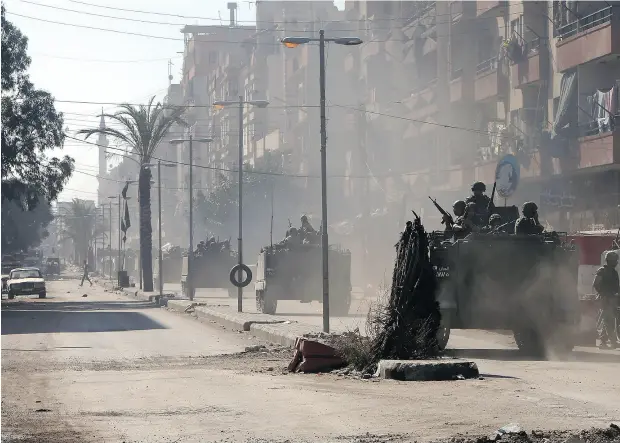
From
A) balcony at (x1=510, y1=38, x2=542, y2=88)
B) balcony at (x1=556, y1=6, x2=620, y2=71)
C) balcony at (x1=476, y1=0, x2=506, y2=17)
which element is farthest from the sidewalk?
balcony at (x1=476, y1=0, x2=506, y2=17)

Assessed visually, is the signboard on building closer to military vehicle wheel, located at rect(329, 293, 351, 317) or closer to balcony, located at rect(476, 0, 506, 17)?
military vehicle wheel, located at rect(329, 293, 351, 317)

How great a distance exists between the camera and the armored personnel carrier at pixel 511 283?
1895cm

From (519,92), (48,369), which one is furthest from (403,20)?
(48,369)

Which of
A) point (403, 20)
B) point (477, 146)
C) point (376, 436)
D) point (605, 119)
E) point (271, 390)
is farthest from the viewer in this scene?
point (403, 20)

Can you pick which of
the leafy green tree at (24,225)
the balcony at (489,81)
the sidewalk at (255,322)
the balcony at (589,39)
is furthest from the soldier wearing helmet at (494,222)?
the leafy green tree at (24,225)

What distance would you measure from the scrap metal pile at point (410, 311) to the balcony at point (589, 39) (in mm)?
25622

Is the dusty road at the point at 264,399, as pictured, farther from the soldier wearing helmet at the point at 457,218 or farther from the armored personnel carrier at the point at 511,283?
the soldier wearing helmet at the point at 457,218

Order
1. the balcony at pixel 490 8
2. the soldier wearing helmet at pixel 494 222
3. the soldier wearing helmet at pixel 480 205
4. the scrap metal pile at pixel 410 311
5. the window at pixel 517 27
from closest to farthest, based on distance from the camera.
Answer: the scrap metal pile at pixel 410 311 < the soldier wearing helmet at pixel 494 222 < the soldier wearing helmet at pixel 480 205 < the window at pixel 517 27 < the balcony at pixel 490 8

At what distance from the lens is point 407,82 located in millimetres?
72750

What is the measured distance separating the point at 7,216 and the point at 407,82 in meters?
31.6

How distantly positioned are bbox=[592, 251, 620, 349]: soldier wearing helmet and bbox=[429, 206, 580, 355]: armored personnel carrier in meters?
2.62

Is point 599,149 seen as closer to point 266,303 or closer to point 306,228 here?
point 306,228

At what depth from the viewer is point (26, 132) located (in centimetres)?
5300

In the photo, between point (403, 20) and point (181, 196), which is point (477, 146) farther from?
point (181, 196)
